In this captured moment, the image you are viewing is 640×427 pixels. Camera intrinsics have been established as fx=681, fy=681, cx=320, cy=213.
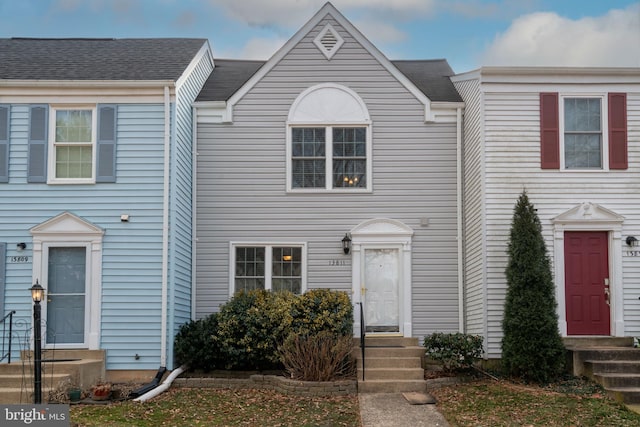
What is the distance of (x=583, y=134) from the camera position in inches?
503

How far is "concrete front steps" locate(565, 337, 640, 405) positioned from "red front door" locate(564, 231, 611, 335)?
14.5 inches

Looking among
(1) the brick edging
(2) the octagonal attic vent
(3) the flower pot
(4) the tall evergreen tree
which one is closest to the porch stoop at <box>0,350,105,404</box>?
(3) the flower pot

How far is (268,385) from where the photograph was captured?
37.5 ft

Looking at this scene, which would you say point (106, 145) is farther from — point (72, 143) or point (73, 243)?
point (73, 243)

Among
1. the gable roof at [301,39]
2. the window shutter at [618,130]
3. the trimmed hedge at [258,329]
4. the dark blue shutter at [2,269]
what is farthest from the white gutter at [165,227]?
the window shutter at [618,130]

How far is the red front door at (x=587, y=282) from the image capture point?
1240 centimetres

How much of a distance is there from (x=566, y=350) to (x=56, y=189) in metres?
9.47

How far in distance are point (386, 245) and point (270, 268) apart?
2.35m

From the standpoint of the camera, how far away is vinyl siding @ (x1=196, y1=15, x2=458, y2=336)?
533 inches

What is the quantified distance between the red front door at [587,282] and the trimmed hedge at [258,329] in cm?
407

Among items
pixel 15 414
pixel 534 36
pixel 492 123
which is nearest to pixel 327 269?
pixel 492 123

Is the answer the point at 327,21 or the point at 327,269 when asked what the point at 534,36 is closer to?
the point at 327,21

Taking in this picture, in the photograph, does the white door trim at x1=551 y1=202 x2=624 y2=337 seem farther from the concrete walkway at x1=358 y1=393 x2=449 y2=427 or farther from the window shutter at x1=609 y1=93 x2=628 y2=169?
the concrete walkway at x1=358 y1=393 x2=449 y2=427

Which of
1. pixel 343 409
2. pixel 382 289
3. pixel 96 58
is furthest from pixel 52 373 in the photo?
pixel 96 58
